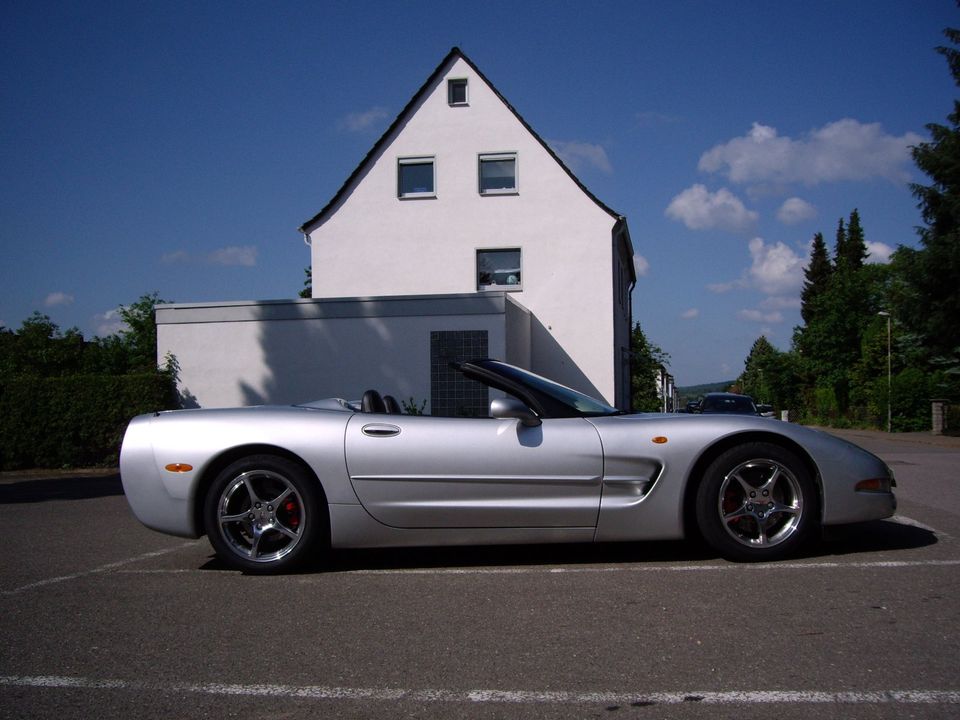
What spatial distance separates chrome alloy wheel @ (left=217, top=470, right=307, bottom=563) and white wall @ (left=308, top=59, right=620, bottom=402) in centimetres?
1951

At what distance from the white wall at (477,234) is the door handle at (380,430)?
63.7ft

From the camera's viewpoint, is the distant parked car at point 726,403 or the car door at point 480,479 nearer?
the car door at point 480,479

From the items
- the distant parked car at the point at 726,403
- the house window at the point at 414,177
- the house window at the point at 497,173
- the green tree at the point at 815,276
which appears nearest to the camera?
A: the distant parked car at the point at 726,403

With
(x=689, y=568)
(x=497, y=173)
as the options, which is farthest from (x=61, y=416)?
(x=497, y=173)

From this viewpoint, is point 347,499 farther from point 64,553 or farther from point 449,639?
point 64,553

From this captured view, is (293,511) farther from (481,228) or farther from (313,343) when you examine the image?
(481,228)

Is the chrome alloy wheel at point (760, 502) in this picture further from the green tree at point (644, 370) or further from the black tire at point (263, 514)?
the green tree at point (644, 370)

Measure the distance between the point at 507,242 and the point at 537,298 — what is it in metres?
1.83

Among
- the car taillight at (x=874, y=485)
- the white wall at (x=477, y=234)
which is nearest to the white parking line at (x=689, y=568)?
the car taillight at (x=874, y=485)

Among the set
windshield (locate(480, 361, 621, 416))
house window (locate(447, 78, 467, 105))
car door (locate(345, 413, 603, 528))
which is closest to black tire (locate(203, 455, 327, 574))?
car door (locate(345, 413, 603, 528))

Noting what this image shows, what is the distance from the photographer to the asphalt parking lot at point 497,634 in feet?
9.37

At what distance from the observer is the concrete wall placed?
61.5 ft

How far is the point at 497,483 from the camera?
4824 mm

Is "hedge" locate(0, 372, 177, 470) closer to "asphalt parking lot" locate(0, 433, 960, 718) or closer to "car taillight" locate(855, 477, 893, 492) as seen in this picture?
"asphalt parking lot" locate(0, 433, 960, 718)
